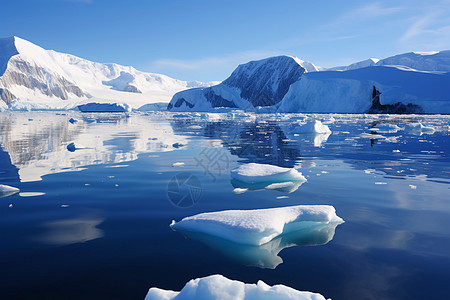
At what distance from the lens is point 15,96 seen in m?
107

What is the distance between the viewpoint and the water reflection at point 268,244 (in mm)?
2740

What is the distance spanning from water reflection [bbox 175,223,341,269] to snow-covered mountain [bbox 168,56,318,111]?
80453 millimetres

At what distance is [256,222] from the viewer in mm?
3031

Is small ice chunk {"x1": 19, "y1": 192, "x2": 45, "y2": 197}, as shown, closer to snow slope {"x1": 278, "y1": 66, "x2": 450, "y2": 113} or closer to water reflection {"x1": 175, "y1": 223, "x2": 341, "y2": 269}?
water reflection {"x1": 175, "y1": 223, "x2": 341, "y2": 269}

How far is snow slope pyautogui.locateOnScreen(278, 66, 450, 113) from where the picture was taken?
37250 millimetres

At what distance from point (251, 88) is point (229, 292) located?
91.2 meters

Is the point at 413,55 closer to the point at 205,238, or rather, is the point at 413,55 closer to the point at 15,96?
the point at 205,238

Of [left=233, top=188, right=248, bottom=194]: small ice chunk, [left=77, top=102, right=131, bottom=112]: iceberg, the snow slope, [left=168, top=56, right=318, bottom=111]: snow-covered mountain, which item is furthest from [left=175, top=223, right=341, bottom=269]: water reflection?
[left=168, top=56, right=318, bottom=111]: snow-covered mountain

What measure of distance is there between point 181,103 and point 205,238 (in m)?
86.1

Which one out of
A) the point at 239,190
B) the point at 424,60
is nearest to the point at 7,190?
the point at 239,190

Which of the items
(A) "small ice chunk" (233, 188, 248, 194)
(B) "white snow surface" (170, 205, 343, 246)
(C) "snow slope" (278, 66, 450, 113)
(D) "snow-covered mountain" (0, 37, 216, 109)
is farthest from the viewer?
(D) "snow-covered mountain" (0, 37, 216, 109)

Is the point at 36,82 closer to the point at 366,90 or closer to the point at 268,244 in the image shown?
the point at 366,90

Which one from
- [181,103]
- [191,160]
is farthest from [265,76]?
[191,160]

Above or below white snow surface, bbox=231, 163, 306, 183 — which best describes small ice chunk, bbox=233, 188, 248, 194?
below
